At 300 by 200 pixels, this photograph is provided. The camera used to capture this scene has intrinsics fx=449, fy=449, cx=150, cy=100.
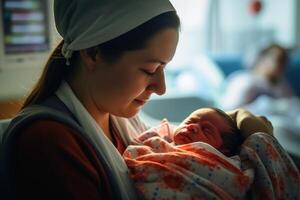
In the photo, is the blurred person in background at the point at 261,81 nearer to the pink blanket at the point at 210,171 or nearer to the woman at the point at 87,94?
the pink blanket at the point at 210,171

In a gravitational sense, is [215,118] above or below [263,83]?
above

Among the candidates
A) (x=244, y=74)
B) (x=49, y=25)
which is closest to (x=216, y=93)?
(x=244, y=74)

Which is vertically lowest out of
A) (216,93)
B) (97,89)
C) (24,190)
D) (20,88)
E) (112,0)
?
(216,93)

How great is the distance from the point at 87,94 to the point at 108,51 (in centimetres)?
13

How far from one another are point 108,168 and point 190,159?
0.19 m

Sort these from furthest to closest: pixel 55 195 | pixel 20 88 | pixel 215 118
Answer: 1. pixel 20 88
2. pixel 215 118
3. pixel 55 195

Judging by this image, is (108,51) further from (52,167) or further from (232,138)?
(232,138)

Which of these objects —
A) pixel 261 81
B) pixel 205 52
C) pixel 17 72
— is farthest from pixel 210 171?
pixel 205 52

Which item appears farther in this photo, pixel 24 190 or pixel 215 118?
pixel 215 118

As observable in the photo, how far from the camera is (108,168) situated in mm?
940

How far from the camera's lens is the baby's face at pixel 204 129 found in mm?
1161

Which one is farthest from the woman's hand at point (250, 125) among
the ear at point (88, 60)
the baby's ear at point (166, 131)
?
the ear at point (88, 60)

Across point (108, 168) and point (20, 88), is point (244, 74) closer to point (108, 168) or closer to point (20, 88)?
point (20, 88)

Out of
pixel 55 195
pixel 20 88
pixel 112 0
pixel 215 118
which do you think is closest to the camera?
pixel 55 195
